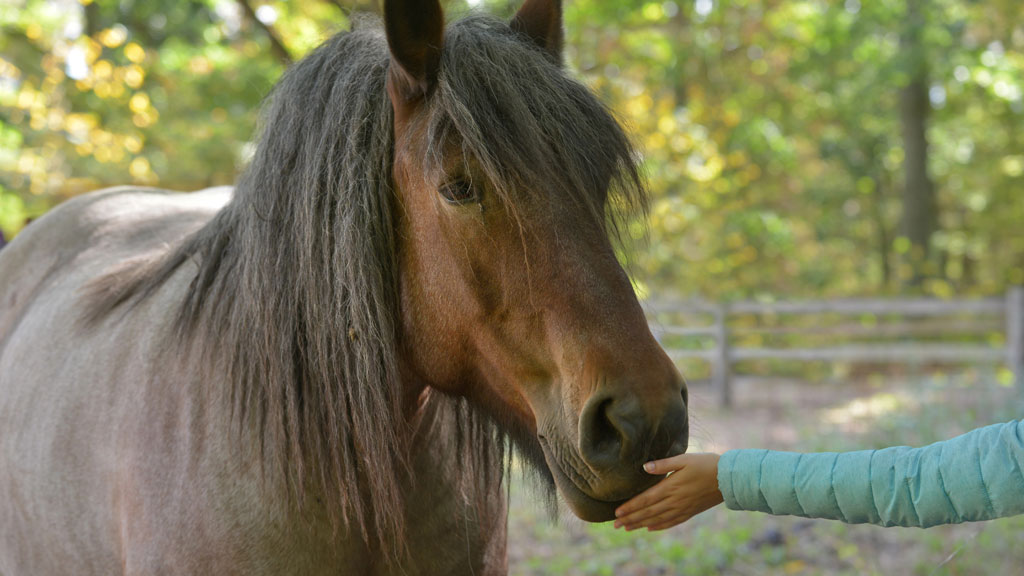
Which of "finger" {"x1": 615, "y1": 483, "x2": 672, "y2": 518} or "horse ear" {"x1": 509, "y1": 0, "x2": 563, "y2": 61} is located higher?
"horse ear" {"x1": 509, "y1": 0, "x2": 563, "y2": 61}

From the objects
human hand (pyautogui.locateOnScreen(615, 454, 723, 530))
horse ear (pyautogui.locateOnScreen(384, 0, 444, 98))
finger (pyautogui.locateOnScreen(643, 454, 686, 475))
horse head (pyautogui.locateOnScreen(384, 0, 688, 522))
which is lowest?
human hand (pyautogui.locateOnScreen(615, 454, 723, 530))

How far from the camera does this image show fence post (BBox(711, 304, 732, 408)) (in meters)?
10.5

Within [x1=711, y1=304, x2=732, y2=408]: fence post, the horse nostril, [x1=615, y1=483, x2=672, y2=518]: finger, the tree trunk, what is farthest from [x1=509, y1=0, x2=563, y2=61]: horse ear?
the tree trunk

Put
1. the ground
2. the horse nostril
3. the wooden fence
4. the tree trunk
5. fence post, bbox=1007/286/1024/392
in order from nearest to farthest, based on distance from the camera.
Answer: the horse nostril < the ground < fence post, bbox=1007/286/1024/392 < the wooden fence < the tree trunk

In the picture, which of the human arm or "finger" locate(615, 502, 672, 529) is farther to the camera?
"finger" locate(615, 502, 672, 529)

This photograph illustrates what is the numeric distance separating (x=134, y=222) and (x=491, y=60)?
2013 mm

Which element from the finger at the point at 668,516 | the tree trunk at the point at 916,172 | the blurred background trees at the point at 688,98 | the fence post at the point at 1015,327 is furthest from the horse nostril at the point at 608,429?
the tree trunk at the point at 916,172

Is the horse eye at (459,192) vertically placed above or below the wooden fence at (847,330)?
above

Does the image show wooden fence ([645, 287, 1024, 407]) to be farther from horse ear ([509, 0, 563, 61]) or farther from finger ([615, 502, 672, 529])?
finger ([615, 502, 672, 529])

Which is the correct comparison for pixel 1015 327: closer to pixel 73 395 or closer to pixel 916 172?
pixel 916 172

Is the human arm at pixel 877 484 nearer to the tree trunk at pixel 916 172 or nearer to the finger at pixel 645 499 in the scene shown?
the finger at pixel 645 499

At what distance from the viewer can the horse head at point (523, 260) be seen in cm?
149

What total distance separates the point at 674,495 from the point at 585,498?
0.63 feet

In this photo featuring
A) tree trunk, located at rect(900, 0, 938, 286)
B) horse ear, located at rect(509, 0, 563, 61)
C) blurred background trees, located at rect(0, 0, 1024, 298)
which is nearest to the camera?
horse ear, located at rect(509, 0, 563, 61)
